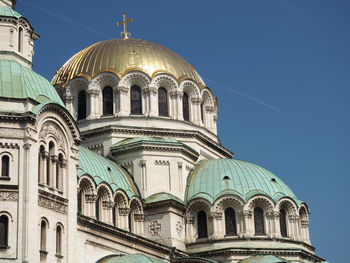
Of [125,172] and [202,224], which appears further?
[202,224]

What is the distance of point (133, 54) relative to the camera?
164 ft

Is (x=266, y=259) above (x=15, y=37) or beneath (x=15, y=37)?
beneath

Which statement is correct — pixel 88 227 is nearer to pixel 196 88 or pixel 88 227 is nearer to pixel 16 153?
pixel 16 153

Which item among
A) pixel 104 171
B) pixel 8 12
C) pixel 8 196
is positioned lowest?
pixel 8 196

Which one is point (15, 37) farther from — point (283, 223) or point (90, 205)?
point (283, 223)

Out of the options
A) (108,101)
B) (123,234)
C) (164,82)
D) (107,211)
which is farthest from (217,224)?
(108,101)

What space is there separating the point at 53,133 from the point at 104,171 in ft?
28.9

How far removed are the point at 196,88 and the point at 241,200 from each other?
30.9ft

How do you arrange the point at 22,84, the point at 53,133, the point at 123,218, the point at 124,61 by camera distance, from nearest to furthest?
the point at 22,84 < the point at 53,133 < the point at 123,218 < the point at 124,61

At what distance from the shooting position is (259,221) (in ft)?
151

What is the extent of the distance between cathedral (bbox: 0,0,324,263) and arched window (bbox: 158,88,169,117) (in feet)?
0.24

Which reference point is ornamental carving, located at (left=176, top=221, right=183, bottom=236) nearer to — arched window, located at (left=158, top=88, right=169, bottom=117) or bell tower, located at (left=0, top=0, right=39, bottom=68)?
arched window, located at (left=158, top=88, right=169, bottom=117)

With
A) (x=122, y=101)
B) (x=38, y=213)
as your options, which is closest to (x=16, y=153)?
(x=38, y=213)

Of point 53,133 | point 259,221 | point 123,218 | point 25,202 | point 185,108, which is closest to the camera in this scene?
point 25,202
